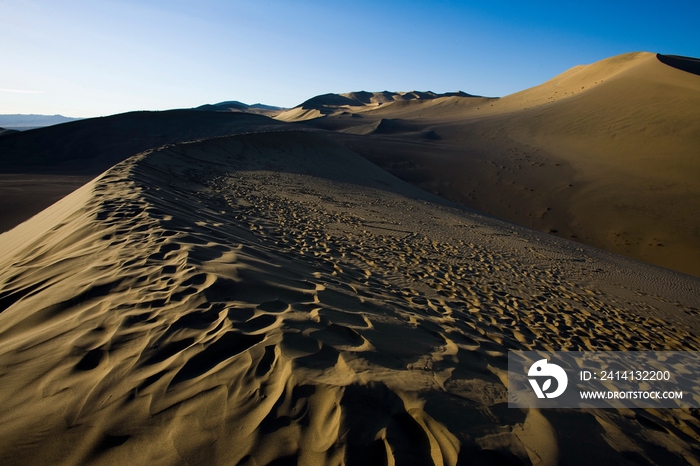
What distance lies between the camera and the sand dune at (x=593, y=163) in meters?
13.2

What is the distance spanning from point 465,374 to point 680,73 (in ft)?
109

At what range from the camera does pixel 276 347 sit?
2205 millimetres

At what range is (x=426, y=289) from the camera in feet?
15.0

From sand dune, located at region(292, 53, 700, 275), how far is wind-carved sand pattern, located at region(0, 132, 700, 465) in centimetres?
865

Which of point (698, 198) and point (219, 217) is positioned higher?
point (219, 217)

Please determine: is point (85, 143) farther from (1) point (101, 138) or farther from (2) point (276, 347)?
(2) point (276, 347)

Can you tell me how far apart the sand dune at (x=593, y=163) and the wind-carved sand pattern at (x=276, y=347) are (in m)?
8.65

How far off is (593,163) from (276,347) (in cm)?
2077

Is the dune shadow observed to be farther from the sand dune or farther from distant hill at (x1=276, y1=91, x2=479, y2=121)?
distant hill at (x1=276, y1=91, x2=479, y2=121)

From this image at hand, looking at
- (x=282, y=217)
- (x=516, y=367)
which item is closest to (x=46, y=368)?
(x=516, y=367)

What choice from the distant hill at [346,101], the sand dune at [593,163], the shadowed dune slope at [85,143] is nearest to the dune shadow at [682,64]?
the sand dune at [593,163]

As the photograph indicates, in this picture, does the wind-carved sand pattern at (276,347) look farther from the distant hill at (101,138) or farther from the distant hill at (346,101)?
the distant hill at (346,101)

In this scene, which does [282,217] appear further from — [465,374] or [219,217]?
[465,374]

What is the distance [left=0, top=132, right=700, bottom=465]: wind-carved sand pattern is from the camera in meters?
1.72
